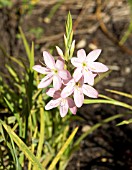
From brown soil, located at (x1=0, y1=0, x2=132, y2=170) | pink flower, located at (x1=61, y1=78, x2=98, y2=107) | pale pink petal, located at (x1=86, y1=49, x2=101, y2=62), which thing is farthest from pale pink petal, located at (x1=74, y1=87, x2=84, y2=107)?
brown soil, located at (x1=0, y1=0, x2=132, y2=170)

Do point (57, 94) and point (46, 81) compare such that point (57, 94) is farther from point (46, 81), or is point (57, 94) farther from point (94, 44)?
point (94, 44)

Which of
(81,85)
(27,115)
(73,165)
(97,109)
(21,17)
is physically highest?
(21,17)

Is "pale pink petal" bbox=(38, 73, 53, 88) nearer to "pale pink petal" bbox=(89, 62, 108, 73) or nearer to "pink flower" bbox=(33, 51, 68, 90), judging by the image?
"pink flower" bbox=(33, 51, 68, 90)

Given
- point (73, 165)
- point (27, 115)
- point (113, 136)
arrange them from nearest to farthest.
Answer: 1. point (27, 115)
2. point (73, 165)
3. point (113, 136)

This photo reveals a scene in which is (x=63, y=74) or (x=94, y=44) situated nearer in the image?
(x=63, y=74)

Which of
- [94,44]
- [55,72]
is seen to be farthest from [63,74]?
[94,44]

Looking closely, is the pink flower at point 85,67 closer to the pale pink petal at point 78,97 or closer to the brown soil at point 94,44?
the pale pink petal at point 78,97

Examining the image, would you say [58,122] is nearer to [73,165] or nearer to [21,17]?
[73,165]

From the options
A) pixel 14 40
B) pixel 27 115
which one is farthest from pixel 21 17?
pixel 27 115
